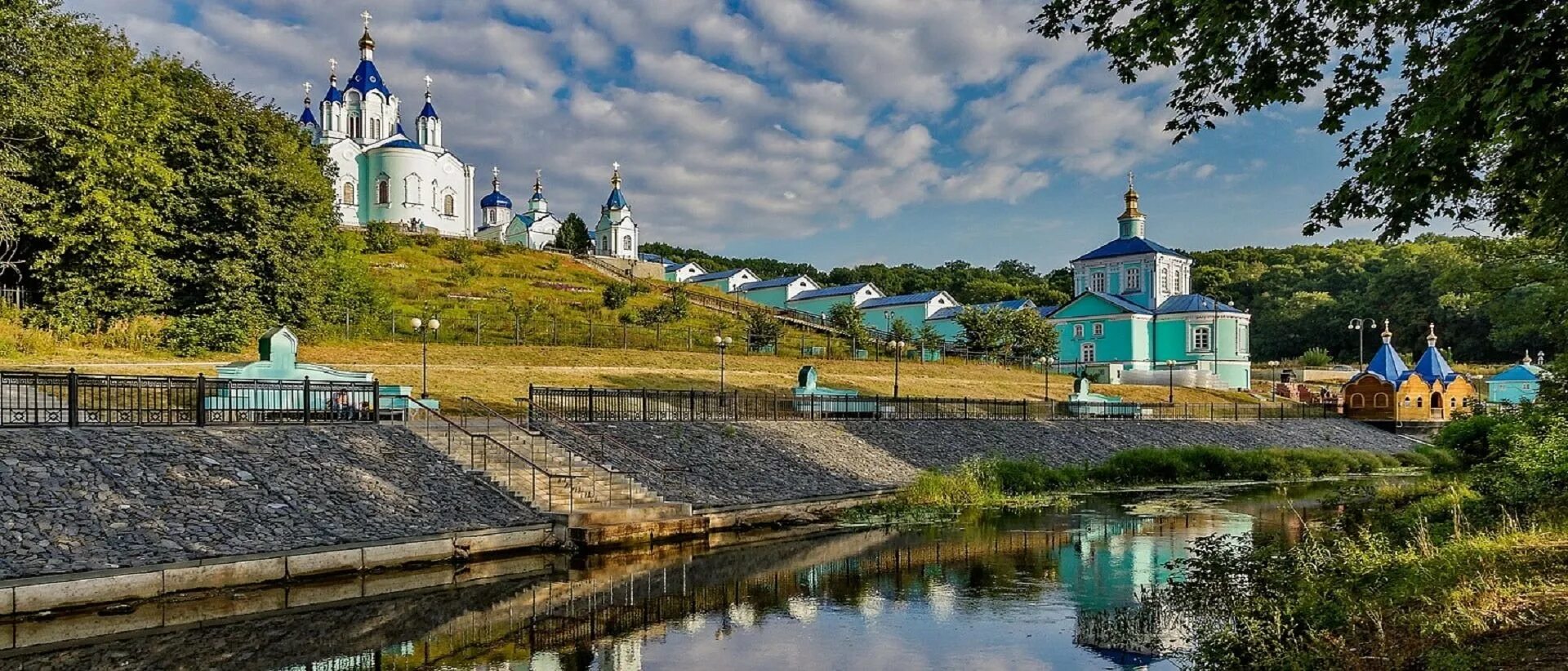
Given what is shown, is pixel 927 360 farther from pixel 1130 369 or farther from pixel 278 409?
pixel 278 409

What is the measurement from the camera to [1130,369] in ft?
218

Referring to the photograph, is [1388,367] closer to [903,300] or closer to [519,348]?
[903,300]

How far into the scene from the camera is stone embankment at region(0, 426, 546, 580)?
13.0 meters

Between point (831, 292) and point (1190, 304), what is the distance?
1168 inches

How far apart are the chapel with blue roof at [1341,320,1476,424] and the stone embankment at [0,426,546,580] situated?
4851cm

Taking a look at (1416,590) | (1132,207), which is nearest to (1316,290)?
(1132,207)

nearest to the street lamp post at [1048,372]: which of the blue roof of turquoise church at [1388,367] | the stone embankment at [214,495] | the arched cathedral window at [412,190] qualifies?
the blue roof of turquoise church at [1388,367]

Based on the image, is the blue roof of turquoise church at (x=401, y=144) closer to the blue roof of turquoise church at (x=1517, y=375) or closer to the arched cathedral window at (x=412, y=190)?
the arched cathedral window at (x=412, y=190)

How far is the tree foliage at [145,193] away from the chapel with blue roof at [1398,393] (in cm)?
4877

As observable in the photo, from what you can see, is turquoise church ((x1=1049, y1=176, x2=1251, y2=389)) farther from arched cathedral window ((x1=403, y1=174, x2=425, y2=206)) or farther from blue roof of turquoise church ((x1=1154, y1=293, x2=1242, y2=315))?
arched cathedral window ((x1=403, y1=174, x2=425, y2=206))

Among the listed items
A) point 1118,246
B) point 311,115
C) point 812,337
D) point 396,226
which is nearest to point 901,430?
point 812,337

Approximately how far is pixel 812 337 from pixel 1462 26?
55.2m

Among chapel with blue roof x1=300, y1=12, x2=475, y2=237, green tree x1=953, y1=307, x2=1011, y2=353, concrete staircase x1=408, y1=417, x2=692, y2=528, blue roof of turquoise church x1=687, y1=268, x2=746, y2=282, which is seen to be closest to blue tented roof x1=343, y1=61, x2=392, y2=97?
chapel with blue roof x1=300, y1=12, x2=475, y2=237

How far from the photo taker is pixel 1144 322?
67.2m
